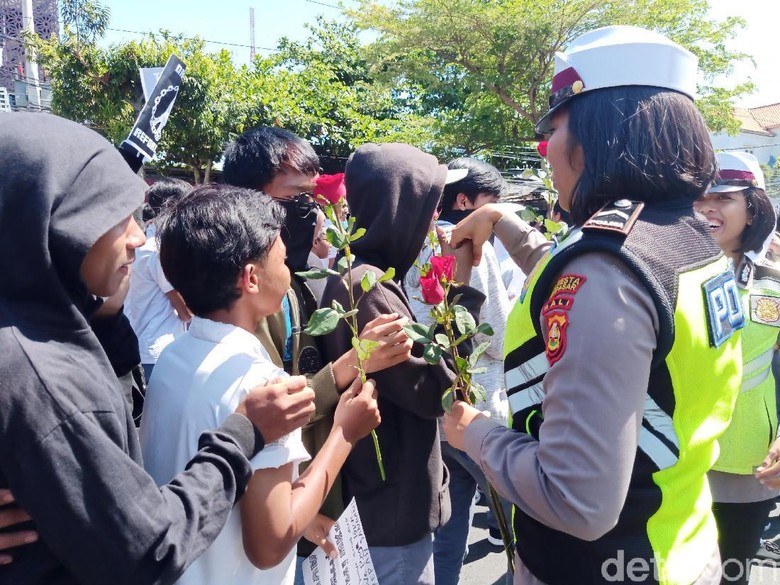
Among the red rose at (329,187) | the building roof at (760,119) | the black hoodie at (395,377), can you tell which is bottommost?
the building roof at (760,119)

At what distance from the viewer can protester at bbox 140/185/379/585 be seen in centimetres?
129

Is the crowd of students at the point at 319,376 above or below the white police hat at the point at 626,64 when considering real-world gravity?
below

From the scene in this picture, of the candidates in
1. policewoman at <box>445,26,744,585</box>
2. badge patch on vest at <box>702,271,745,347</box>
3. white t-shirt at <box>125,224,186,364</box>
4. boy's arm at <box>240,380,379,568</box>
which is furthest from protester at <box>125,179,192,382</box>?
badge patch on vest at <box>702,271,745,347</box>

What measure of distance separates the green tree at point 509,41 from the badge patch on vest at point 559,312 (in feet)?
52.0

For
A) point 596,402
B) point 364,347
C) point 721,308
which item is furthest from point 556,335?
point 364,347

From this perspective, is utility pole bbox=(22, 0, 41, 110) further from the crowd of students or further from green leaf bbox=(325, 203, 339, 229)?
the crowd of students

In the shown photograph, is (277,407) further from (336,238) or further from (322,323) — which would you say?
(336,238)

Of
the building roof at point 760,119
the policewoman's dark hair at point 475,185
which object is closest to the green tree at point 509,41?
the policewoman's dark hair at point 475,185

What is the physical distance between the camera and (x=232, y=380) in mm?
1318

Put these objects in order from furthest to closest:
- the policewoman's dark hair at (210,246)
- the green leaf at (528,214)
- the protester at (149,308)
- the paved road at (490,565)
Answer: the protester at (149,308), the paved road at (490,565), the green leaf at (528,214), the policewoman's dark hair at (210,246)

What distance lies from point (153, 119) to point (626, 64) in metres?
2.74

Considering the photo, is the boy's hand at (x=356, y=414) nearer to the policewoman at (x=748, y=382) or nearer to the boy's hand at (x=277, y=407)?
the boy's hand at (x=277, y=407)

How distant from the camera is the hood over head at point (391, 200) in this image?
6.71 ft

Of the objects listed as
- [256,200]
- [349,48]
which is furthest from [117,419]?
[349,48]
